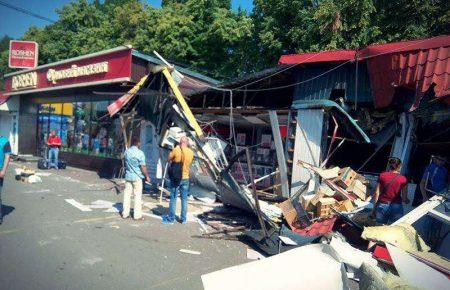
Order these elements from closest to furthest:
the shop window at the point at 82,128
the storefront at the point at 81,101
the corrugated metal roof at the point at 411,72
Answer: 1. the corrugated metal roof at the point at 411,72
2. the storefront at the point at 81,101
3. the shop window at the point at 82,128

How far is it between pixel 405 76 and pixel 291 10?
10.6m

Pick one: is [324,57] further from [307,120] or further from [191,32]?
[191,32]

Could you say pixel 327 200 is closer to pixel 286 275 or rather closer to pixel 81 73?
pixel 286 275

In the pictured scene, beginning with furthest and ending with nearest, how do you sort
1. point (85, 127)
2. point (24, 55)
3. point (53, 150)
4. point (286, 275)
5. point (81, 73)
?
point (24, 55), point (85, 127), point (81, 73), point (53, 150), point (286, 275)

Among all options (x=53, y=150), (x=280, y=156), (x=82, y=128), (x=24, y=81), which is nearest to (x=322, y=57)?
(x=280, y=156)

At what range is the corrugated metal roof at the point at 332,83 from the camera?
9.66m

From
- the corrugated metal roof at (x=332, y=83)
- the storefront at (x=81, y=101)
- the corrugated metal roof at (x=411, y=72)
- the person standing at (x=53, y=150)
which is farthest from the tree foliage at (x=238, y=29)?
the person standing at (x=53, y=150)

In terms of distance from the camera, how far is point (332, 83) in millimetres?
10273

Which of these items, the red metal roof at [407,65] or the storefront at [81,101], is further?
the storefront at [81,101]

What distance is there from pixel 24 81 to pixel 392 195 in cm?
2362

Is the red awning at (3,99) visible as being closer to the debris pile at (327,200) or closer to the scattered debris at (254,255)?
the debris pile at (327,200)

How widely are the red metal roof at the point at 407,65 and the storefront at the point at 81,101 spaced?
7.71 m

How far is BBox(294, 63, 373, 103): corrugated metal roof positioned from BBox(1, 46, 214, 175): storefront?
18.0 ft

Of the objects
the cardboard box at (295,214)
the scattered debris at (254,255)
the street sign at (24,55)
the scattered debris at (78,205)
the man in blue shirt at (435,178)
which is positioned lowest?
the scattered debris at (78,205)
